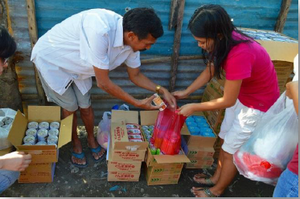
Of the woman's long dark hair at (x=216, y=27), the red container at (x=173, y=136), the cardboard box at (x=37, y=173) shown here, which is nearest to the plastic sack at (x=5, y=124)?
the cardboard box at (x=37, y=173)

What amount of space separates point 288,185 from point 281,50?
1616mm

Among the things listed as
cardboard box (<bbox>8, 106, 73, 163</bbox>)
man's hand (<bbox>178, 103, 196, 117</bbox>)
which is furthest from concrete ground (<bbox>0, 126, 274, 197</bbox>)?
man's hand (<bbox>178, 103, 196, 117</bbox>)

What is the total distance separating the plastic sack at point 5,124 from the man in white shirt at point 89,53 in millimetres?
440

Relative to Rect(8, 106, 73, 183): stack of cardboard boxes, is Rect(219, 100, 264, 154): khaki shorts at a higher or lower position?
higher

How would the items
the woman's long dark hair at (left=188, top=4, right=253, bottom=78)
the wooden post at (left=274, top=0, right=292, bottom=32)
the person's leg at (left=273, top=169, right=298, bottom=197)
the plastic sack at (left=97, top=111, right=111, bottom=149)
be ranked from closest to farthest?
the person's leg at (left=273, top=169, right=298, bottom=197) < the woman's long dark hair at (left=188, top=4, right=253, bottom=78) < the plastic sack at (left=97, top=111, right=111, bottom=149) < the wooden post at (left=274, top=0, right=292, bottom=32)

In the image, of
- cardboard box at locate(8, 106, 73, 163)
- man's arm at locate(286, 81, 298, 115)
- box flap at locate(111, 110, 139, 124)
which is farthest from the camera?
box flap at locate(111, 110, 139, 124)

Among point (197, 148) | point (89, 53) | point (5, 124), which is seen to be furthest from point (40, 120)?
point (197, 148)

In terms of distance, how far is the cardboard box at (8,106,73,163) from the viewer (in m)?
2.28

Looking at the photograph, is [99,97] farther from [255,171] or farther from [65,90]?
[255,171]

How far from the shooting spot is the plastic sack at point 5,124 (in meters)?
2.30

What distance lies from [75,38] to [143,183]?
165 centimetres

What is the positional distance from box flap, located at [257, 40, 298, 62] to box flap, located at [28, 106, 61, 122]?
2.33m

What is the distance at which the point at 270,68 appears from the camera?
2.10m

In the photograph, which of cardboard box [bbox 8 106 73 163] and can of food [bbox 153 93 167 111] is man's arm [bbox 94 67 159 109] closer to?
can of food [bbox 153 93 167 111]
